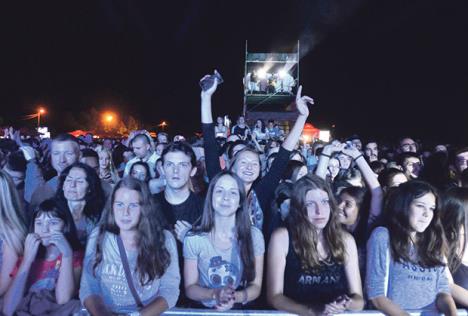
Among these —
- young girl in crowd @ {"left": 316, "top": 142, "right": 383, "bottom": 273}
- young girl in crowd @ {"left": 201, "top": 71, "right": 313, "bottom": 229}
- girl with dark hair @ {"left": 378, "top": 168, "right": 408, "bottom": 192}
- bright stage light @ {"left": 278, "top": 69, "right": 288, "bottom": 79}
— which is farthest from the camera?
bright stage light @ {"left": 278, "top": 69, "right": 288, "bottom": 79}

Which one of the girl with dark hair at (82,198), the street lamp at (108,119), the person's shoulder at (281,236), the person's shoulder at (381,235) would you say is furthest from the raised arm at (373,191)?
the street lamp at (108,119)

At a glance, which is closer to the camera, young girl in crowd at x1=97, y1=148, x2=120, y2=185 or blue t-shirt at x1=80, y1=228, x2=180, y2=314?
blue t-shirt at x1=80, y1=228, x2=180, y2=314

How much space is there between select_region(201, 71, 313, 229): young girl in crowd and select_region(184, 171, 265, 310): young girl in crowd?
25.2 inches

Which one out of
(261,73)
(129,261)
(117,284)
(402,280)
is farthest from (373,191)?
(261,73)

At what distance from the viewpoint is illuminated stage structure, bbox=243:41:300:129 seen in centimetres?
1959

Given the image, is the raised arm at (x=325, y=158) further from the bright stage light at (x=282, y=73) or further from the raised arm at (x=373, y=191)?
the bright stage light at (x=282, y=73)

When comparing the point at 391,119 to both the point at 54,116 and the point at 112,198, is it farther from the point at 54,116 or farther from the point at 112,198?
the point at 54,116

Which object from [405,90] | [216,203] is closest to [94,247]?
[216,203]

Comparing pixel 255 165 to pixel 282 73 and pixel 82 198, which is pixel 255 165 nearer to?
pixel 82 198

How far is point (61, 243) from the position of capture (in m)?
2.44

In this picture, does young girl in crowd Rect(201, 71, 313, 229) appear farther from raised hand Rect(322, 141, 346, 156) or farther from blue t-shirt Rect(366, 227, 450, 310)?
blue t-shirt Rect(366, 227, 450, 310)

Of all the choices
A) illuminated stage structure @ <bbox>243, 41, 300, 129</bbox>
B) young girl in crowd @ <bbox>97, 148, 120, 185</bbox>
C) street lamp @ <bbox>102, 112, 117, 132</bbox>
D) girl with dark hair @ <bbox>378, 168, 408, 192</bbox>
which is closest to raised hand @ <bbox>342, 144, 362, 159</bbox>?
girl with dark hair @ <bbox>378, 168, 408, 192</bbox>

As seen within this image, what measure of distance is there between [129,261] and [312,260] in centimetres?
120

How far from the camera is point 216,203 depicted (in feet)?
8.59
